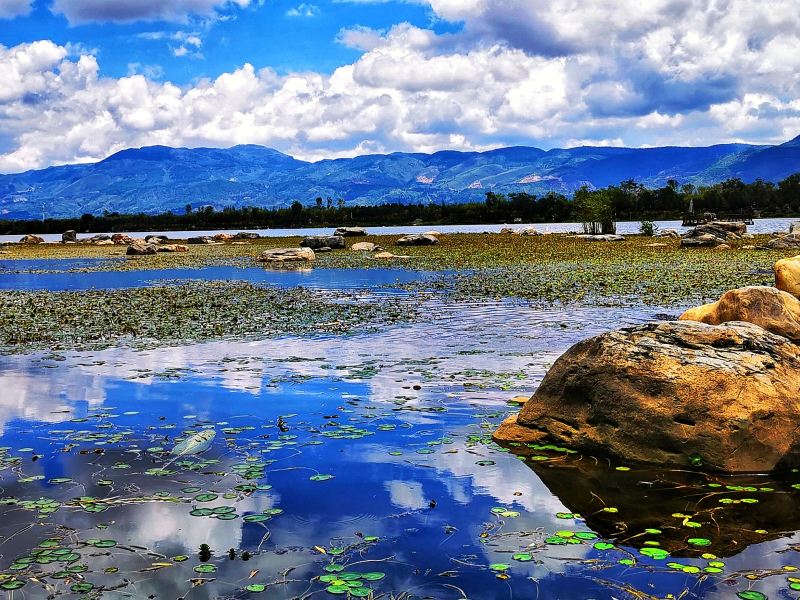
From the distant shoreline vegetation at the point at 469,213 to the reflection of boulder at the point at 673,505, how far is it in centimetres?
13012

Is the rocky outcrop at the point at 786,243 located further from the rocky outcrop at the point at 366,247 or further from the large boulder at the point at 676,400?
the large boulder at the point at 676,400

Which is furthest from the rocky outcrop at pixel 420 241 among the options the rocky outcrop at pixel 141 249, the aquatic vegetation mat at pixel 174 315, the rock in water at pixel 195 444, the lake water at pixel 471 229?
the rock in water at pixel 195 444

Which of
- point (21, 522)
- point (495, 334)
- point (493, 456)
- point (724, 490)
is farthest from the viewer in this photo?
point (495, 334)

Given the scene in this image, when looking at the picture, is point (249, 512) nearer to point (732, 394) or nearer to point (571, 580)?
point (571, 580)

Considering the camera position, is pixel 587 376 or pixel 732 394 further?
pixel 587 376

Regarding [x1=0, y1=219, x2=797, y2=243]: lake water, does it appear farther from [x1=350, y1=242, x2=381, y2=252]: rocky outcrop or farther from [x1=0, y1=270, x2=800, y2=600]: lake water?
[x1=0, y1=270, x2=800, y2=600]: lake water

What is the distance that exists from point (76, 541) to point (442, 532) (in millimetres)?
3297

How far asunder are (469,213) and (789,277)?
125 metres

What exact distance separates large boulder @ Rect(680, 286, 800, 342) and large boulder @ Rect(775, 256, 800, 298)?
4547 mm

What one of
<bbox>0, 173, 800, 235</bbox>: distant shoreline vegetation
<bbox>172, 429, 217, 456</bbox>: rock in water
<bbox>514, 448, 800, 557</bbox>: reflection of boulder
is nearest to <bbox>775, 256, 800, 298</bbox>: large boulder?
<bbox>514, 448, 800, 557</bbox>: reflection of boulder

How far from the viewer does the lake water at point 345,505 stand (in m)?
5.91

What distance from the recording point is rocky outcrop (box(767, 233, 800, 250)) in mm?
47369

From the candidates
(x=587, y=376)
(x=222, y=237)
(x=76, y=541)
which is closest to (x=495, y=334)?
(x=587, y=376)

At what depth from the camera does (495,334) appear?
712 inches
